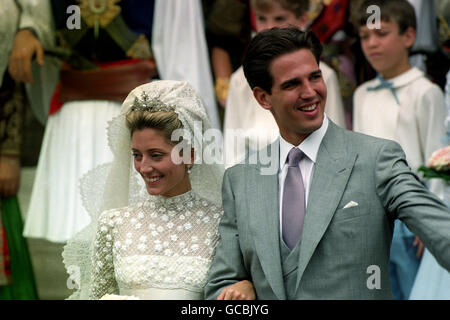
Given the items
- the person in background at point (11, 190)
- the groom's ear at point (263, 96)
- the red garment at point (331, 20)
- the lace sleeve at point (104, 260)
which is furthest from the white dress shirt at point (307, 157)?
the person in background at point (11, 190)

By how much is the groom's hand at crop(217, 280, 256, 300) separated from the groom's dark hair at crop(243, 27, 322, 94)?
0.77 metres

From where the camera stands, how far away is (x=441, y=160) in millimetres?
4449

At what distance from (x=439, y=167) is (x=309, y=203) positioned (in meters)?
1.60

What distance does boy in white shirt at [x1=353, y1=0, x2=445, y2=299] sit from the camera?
5.04 meters

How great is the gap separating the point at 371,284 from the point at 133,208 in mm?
1141

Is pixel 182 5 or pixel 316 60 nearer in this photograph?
pixel 316 60

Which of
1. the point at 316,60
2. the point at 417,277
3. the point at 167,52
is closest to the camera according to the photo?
the point at 316,60

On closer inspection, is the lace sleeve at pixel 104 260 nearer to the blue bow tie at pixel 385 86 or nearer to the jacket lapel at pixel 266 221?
the jacket lapel at pixel 266 221

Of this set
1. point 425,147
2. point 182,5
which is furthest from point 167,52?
point 425,147

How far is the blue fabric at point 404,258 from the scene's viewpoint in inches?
200

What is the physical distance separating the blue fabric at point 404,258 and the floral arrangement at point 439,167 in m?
0.62

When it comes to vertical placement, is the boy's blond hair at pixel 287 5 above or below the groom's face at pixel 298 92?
above

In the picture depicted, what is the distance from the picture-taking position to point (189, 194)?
3.66 metres
